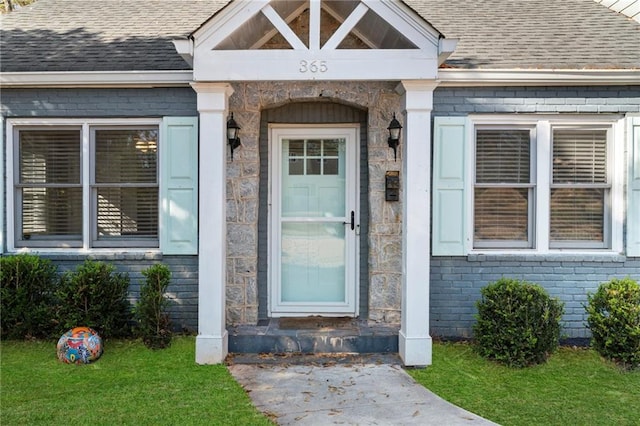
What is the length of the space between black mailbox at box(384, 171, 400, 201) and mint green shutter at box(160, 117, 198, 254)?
2.06 meters

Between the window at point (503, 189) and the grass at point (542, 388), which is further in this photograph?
the window at point (503, 189)

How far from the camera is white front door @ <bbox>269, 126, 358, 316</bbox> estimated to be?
539 centimetres

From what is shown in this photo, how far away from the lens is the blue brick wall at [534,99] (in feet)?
16.4

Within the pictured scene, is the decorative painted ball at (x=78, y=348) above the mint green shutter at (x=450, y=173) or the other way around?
the other way around

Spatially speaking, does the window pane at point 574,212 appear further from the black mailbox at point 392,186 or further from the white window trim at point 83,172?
the white window trim at point 83,172

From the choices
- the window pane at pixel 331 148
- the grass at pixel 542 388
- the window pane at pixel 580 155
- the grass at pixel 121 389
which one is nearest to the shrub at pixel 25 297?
the grass at pixel 121 389

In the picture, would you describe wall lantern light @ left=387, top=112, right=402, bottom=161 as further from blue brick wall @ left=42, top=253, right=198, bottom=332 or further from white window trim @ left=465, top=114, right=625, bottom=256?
blue brick wall @ left=42, top=253, right=198, bottom=332

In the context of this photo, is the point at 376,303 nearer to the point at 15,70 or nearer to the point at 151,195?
the point at 151,195

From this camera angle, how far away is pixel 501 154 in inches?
203

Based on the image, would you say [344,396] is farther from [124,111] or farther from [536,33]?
[536,33]

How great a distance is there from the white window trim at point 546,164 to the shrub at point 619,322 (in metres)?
0.87

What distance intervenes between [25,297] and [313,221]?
123 inches

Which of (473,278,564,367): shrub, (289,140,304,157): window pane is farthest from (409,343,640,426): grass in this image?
(289,140,304,157): window pane

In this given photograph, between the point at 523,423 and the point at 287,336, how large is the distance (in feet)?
7.42
